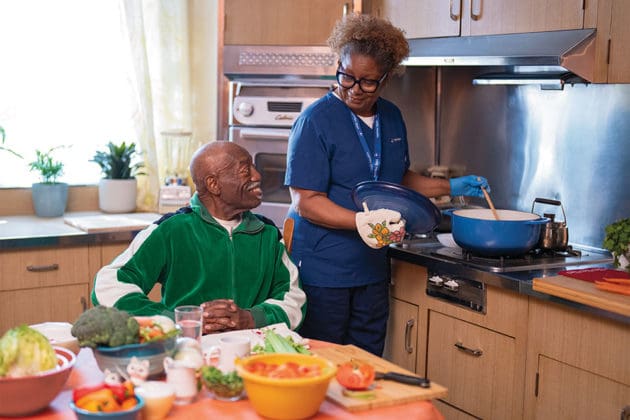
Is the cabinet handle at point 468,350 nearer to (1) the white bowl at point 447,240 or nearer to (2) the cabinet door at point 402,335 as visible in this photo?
(2) the cabinet door at point 402,335

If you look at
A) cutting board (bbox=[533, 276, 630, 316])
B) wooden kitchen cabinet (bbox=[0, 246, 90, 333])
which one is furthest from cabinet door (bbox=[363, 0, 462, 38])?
wooden kitchen cabinet (bbox=[0, 246, 90, 333])

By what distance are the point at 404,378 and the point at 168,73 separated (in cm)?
287

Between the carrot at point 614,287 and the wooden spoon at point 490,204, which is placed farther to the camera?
the wooden spoon at point 490,204

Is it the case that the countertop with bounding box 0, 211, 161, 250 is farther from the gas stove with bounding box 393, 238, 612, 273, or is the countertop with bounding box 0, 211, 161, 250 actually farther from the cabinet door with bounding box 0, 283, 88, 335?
the gas stove with bounding box 393, 238, 612, 273

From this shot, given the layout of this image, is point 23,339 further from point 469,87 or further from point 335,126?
point 469,87

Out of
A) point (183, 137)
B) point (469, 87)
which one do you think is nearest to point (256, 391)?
point (469, 87)

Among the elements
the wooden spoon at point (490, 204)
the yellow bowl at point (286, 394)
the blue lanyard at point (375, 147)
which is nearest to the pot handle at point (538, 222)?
the wooden spoon at point (490, 204)

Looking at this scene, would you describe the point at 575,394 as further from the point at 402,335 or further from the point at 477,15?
the point at 477,15

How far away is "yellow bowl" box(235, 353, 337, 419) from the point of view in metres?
1.50

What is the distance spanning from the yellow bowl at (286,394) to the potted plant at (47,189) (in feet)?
8.52

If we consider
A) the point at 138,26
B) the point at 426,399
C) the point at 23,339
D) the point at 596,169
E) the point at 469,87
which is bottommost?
the point at 426,399

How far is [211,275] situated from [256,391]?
31.5 inches

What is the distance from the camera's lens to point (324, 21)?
3668 mm

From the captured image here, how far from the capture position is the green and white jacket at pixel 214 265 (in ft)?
7.36
